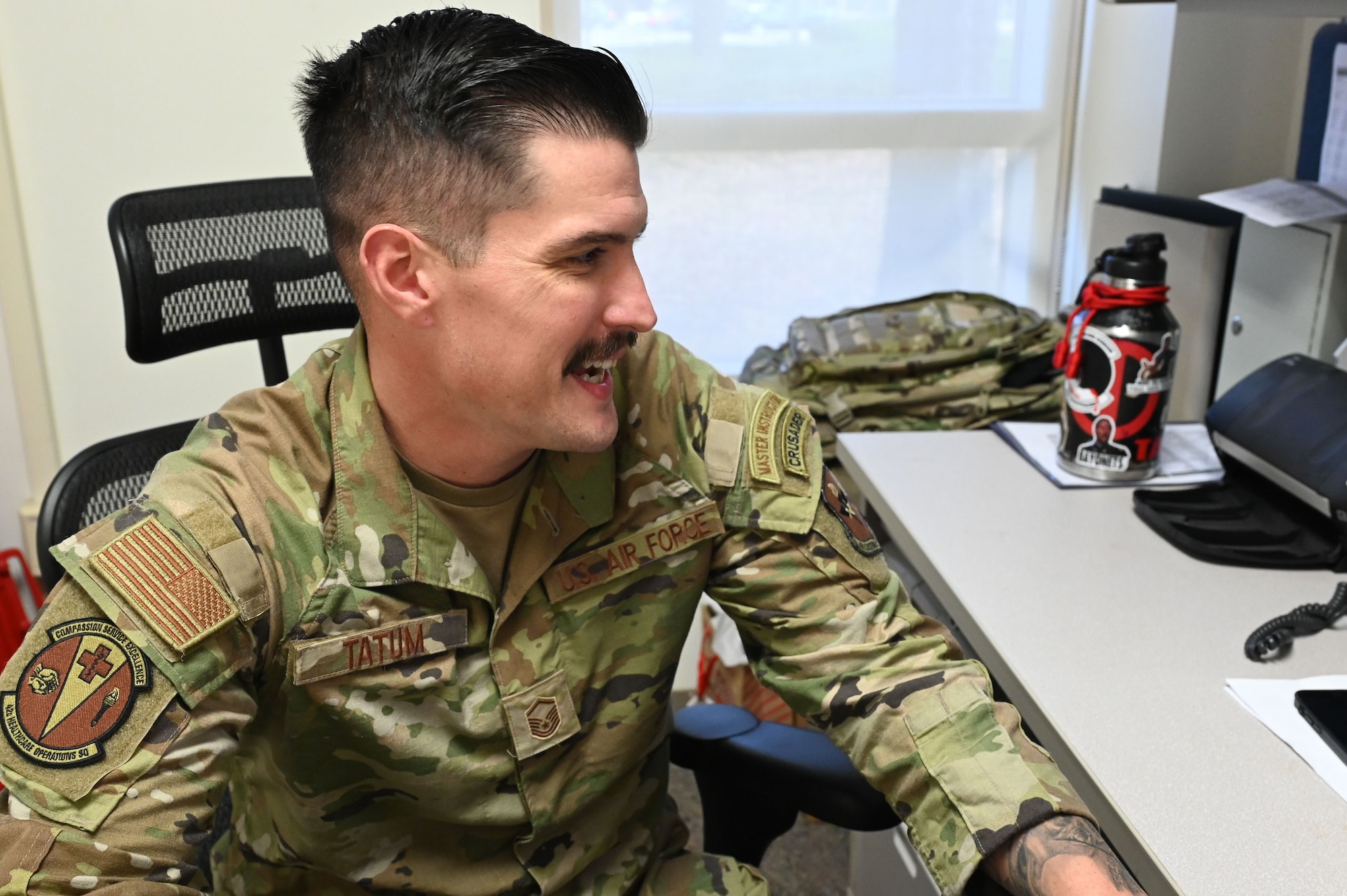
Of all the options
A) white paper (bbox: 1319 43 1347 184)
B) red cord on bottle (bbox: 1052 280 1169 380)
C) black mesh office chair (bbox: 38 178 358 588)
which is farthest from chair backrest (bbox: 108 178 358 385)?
white paper (bbox: 1319 43 1347 184)

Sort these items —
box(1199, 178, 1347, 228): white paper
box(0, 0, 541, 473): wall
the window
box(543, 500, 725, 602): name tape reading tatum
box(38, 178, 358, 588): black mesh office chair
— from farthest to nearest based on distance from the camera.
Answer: the window
box(0, 0, 541, 473): wall
box(1199, 178, 1347, 228): white paper
box(38, 178, 358, 588): black mesh office chair
box(543, 500, 725, 602): name tape reading tatum

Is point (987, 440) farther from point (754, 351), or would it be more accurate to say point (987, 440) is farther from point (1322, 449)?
point (754, 351)

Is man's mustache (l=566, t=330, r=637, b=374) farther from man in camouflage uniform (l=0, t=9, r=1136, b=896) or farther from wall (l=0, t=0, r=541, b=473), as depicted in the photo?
wall (l=0, t=0, r=541, b=473)

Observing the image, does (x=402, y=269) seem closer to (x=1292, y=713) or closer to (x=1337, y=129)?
(x=1292, y=713)

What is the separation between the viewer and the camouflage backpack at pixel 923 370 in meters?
1.94

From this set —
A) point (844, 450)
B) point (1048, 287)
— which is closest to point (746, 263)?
point (1048, 287)

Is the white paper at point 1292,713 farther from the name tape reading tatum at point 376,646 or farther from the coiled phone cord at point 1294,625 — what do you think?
the name tape reading tatum at point 376,646

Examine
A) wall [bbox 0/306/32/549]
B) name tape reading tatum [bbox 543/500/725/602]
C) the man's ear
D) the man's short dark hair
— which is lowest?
wall [bbox 0/306/32/549]

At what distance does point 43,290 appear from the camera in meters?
1.99

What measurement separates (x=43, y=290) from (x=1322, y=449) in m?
1.96

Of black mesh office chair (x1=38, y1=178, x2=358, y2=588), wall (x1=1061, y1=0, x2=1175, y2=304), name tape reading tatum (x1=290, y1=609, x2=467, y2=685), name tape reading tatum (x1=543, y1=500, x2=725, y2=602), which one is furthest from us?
wall (x1=1061, y1=0, x2=1175, y2=304)

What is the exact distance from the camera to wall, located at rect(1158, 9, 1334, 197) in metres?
1.93

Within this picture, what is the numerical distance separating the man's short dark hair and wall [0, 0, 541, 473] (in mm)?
1135

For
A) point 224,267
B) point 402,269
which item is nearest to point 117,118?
point 224,267
